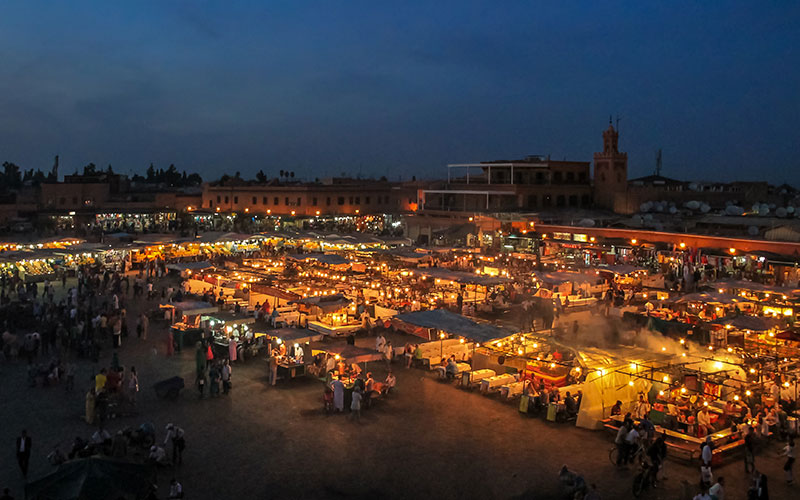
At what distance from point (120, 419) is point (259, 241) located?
25.9 meters

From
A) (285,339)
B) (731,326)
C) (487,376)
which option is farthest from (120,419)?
(731,326)

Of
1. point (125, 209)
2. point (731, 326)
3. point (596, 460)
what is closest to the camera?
point (596, 460)

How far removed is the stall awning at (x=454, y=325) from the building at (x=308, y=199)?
36888 mm

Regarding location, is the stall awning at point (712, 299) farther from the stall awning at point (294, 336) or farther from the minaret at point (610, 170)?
the minaret at point (610, 170)

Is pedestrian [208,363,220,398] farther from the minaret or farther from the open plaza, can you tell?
the minaret

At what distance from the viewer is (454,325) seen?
52.1 feet

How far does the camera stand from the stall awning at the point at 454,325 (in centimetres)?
1529

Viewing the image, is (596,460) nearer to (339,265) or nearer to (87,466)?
(87,466)

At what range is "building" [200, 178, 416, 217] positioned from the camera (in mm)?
54906

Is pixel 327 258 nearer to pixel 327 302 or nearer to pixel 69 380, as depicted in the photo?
pixel 327 302

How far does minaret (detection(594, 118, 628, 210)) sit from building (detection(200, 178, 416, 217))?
52.7 feet

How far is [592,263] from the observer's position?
30234mm

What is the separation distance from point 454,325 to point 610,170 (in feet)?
116

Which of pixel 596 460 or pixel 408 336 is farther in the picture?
pixel 408 336
